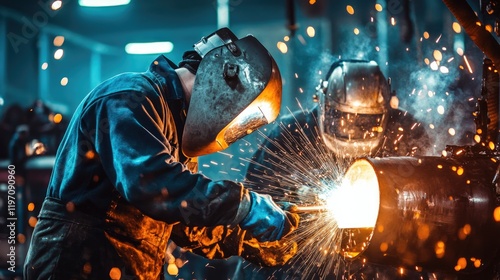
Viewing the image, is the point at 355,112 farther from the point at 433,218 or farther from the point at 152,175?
the point at 152,175

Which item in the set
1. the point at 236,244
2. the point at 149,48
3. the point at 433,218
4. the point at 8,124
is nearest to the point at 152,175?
the point at 236,244

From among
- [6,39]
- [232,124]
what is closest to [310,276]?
[232,124]

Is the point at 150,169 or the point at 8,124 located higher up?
the point at 150,169

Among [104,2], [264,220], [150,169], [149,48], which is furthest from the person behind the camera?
[149,48]

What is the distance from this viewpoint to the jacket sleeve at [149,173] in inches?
88.3

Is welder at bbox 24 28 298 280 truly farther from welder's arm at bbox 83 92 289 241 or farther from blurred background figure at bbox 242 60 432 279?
blurred background figure at bbox 242 60 432 279

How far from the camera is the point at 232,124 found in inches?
102

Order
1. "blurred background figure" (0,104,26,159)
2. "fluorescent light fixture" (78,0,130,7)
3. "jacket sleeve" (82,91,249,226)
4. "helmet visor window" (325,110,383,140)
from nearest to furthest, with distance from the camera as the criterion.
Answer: "jacket sleeve" (82,91,249,226)
"helmet visor window" (325,110,383,140)
"blurred background figure" (0,104,26,159)
"fluorescent light fixture" (78,0,130,7)

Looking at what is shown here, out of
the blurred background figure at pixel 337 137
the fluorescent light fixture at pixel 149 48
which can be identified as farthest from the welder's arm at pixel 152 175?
the fluorescent light fixture at pixel 149 48

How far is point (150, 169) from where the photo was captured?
7.33 feet

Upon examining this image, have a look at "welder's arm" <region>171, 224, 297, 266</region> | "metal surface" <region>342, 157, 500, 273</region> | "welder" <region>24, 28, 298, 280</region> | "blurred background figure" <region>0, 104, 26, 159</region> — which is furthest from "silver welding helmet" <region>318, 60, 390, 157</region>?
"blurred background figure" <region>0, 104, 26, 159</region>

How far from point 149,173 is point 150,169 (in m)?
0.02

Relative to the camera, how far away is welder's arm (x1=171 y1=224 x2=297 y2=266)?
3.04m

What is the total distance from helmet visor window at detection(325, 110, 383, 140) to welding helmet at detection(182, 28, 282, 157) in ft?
5.76
